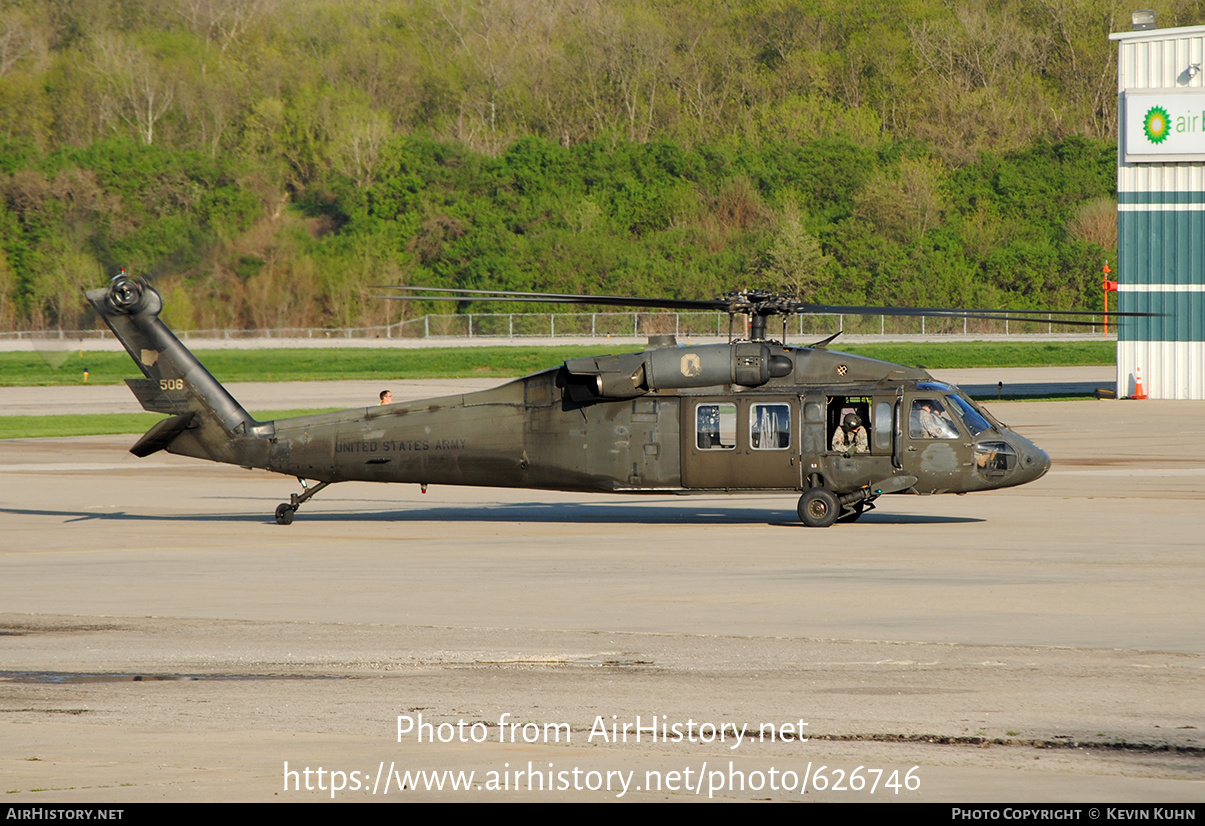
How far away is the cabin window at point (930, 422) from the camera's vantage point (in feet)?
61.6

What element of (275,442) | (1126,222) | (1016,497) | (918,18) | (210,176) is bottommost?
(1016,497)

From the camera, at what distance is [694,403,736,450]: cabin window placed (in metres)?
19.2

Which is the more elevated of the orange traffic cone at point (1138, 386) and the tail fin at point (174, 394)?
the tail fin at point (174, 394)

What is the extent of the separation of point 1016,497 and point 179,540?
14066mm

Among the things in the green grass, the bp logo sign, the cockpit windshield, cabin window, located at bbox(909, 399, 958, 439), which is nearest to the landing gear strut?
cabin window, located at bbox(909, 399, 958, 439)

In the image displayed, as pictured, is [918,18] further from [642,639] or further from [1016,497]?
[642,639]

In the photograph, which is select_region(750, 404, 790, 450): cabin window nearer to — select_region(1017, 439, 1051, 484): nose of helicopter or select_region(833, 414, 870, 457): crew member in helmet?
select_region(833, 414, 870, 457): crew member in helmet

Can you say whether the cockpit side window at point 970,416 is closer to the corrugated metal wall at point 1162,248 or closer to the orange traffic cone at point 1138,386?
the corrugated metal wall at point 1162,248

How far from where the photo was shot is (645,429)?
765 inches

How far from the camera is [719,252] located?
9512cm

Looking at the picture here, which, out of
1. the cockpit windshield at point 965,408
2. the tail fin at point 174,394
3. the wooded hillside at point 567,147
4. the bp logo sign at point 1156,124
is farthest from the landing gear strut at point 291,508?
the wooded hillside at point 567,147

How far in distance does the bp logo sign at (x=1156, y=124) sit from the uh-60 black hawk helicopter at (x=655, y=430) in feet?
97.7
